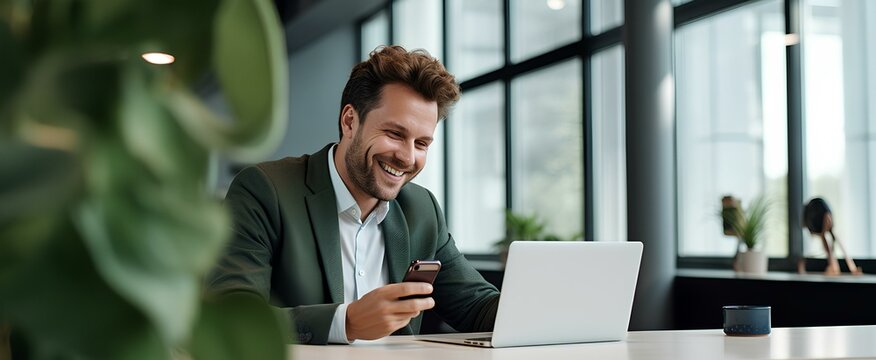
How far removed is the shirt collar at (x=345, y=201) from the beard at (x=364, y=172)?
0.11 feet

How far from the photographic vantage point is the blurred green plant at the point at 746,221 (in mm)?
4961

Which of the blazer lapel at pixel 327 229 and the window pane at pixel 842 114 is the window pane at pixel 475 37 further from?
the blazer lapel at pixel 327 229

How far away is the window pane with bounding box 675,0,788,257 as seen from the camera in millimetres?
5289

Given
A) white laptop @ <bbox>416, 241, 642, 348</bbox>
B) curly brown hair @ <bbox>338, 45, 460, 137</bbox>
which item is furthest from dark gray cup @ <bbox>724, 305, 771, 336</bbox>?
curly brown hair @ <bbox>338, 45, 460, 137</bbox>

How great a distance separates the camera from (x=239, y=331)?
220 millimetres

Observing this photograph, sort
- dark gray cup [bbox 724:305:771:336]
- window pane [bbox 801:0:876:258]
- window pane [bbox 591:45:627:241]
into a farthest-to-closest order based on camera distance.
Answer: window pane [bbox 591:45:627:241] → window pane [bbox 801:0:876:258] → dark gray cup [bbox 724:305:771:336]

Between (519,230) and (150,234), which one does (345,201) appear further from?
(519,230)

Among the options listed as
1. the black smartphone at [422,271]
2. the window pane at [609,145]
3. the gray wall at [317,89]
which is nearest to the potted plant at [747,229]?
the window pane at [609,145]

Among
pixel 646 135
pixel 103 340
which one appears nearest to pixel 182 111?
pixel 103 340

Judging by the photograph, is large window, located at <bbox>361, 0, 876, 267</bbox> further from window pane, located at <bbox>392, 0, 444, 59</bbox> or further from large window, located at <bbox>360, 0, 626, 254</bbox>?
window pane, located at <bbox>392, 0, 444, 59</bbox>

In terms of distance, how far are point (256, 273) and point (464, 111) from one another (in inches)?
249

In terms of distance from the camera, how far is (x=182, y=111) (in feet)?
0.63

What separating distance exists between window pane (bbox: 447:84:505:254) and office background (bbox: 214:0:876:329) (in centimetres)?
2

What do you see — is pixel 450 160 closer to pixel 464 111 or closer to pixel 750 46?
pixel 464 111
